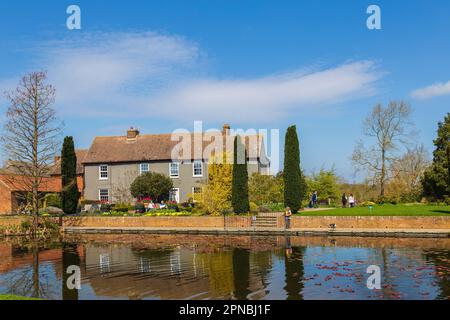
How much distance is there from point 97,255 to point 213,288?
9044 millimetres

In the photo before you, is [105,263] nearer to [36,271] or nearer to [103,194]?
[36,271]

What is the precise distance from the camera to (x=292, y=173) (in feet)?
105

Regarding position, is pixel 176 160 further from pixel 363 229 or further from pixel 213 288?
pixel 213 288

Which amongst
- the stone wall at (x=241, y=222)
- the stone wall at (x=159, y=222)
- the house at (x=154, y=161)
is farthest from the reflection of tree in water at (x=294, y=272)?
the house at (x=154, y=161)

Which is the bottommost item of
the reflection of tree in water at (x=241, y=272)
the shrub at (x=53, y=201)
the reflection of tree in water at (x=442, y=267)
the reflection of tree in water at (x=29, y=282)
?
the reflection of tree in water at (x=442, y=267)

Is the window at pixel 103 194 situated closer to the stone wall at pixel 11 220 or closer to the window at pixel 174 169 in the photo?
the window at pixel 174 169

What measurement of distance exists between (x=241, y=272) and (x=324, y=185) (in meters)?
31.7

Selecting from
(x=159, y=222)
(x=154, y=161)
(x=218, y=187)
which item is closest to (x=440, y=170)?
(x=218, y=187)

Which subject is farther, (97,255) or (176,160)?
(176,160)

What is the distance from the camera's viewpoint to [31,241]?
26.8 meters

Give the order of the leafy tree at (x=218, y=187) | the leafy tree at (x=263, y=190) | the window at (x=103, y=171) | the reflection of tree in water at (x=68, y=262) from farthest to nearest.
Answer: the window at (x=103, y=171), the leafy tree at (x=263, y=190), the leafy tree at (x=218, y=187), the reflection of tree in water at (x=68, y=262)

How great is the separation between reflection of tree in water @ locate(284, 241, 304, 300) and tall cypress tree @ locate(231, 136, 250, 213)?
11439 mm

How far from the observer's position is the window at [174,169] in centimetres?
4747
